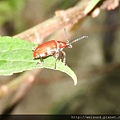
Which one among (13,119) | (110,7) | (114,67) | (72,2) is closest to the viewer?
(110,7)

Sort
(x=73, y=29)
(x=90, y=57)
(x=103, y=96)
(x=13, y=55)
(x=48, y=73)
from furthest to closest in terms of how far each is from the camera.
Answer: (x=90, y=57), (x=48, y=73), (x=103, y=96), (x=73, y=29), (x=13, y=55)

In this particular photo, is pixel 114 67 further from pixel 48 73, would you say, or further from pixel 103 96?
pixel 48 73

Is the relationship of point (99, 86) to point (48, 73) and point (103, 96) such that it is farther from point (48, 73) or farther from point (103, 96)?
point (48, 73)

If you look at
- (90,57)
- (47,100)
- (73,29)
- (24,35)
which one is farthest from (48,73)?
(24,35)

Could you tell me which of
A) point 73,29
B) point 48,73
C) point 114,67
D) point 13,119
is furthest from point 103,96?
point 73,29

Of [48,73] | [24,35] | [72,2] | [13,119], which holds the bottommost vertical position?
[13,119]

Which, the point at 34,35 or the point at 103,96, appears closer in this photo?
the point at 34,35

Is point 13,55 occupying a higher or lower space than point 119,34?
lower
